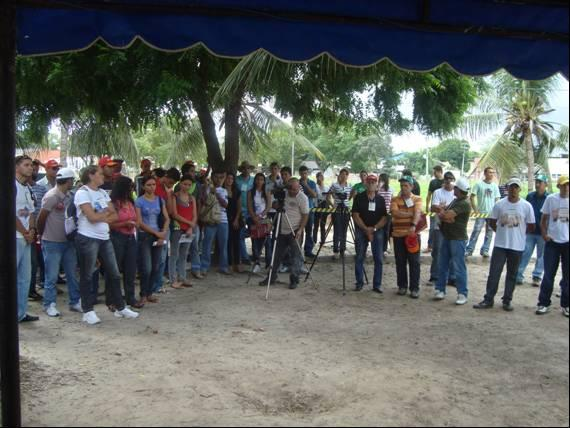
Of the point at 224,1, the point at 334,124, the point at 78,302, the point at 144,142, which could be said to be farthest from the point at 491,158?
the point at 144,142

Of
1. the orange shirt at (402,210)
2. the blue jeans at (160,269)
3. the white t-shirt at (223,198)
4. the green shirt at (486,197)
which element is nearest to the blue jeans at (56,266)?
the blue jeans at (160,269)

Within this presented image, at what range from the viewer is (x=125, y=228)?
22.6 feet

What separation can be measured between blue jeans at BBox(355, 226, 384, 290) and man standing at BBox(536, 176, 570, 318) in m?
2.35

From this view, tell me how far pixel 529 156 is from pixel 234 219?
14.7 metres

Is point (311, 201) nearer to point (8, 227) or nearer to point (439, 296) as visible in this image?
point (439, 296)

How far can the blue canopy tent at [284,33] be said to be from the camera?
358 centimetres

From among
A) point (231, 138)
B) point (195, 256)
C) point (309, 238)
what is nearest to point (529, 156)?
point (309, 238)

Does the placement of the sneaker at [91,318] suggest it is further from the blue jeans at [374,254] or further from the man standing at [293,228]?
the blue jeans at [374,254]

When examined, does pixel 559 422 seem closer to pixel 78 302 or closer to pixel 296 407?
pixel 296 407

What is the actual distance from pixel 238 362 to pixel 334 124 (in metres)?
7.18

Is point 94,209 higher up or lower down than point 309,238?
higher up

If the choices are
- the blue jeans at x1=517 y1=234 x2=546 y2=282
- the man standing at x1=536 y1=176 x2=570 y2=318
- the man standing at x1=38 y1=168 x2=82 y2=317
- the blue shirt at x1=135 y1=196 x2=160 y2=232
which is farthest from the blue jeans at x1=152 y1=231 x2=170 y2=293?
the blue jeans at x1=517 y1=234 x2=546 y2=282

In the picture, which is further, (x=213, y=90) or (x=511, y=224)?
(x=213, y=90)

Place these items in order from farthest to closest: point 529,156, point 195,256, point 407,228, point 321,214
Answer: point 529,156 < point 321,214 < point 195,256 < point 407,228
